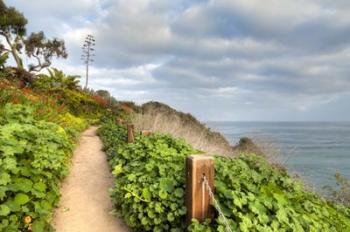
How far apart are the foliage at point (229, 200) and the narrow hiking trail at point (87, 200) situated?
0.98 ft

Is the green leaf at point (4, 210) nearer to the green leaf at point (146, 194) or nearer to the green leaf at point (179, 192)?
the green leaf at point (146, 194)

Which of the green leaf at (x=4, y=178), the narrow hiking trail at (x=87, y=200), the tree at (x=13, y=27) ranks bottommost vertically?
the narrow hiking trail at (x=87, y=200)

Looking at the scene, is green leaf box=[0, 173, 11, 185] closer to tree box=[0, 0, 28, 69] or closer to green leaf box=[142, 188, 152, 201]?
green leaf box=[142, 188, 152, 201]

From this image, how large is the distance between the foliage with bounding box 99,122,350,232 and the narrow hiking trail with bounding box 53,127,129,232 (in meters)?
0.30

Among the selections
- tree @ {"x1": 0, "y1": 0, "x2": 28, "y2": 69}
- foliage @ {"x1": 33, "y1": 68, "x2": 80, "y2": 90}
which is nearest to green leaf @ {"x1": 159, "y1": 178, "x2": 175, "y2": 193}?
Answer: foliage @ {"x1": 33, "y1": 68, "x2": 80, "y2": 90}

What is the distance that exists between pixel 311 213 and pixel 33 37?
25.0 m

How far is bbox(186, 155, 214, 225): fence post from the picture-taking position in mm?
3357

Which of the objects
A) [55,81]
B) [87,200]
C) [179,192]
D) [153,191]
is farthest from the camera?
[55,81]

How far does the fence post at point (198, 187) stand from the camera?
336 cm

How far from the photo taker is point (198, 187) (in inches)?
133

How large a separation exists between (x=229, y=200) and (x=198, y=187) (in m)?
0.35

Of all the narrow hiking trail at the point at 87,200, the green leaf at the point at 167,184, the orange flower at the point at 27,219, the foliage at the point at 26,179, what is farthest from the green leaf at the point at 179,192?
the orange flower at the point at 27,219

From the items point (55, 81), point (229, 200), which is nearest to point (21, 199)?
point (229, 200)

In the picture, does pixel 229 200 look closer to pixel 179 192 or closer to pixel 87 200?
pixel 179 192
